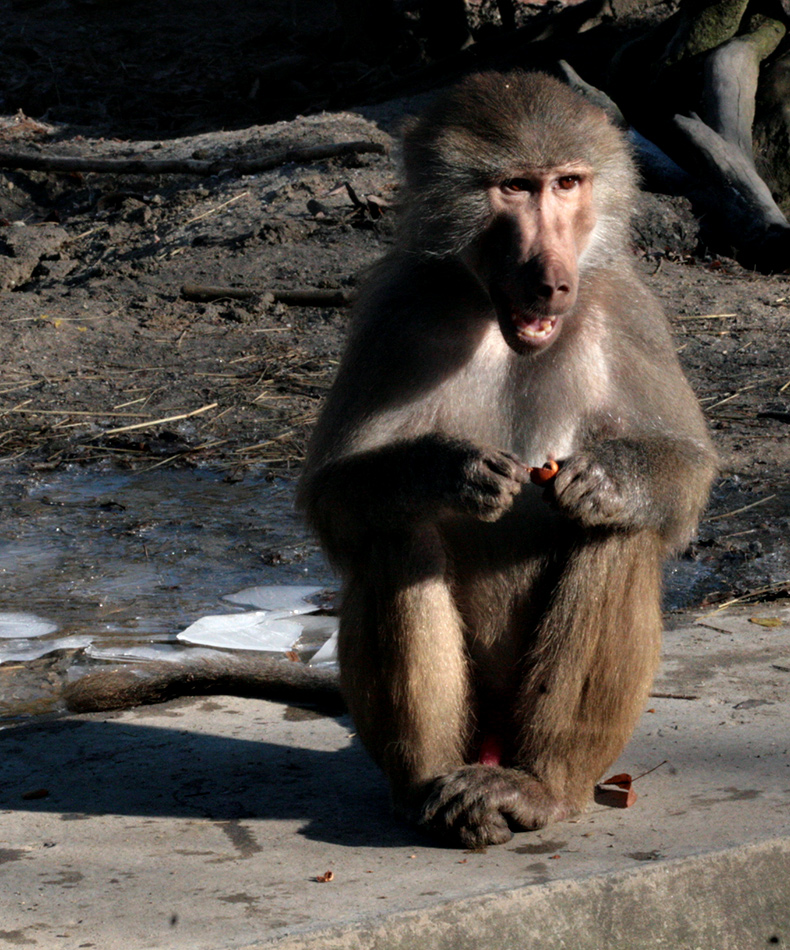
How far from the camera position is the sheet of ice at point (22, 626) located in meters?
4.39

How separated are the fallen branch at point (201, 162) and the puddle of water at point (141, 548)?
4822mm

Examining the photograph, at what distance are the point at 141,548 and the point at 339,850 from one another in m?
2.69

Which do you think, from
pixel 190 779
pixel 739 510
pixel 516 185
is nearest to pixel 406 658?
pixel 190 779

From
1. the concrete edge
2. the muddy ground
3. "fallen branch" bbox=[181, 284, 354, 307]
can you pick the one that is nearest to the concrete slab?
the concrete edge

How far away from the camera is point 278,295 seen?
850cm

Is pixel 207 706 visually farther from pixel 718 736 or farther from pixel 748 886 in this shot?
pixel 748 886

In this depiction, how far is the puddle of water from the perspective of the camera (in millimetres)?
4660

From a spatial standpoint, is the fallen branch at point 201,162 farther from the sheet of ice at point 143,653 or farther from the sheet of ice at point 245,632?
the sheet of ice at point 143,653

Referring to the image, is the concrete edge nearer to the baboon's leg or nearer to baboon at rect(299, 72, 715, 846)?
baboon at rect(299, 72, 715, 846)

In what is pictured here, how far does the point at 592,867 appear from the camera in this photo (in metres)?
2.62

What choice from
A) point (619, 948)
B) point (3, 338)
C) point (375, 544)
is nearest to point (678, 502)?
point (375, 544)

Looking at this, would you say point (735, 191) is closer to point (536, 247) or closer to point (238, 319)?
point (238, 319)

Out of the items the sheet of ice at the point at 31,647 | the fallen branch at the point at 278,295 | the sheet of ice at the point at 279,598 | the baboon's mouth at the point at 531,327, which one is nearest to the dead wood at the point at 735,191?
the fallen branch at the point at 278,295

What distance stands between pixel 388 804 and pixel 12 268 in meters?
7.21
